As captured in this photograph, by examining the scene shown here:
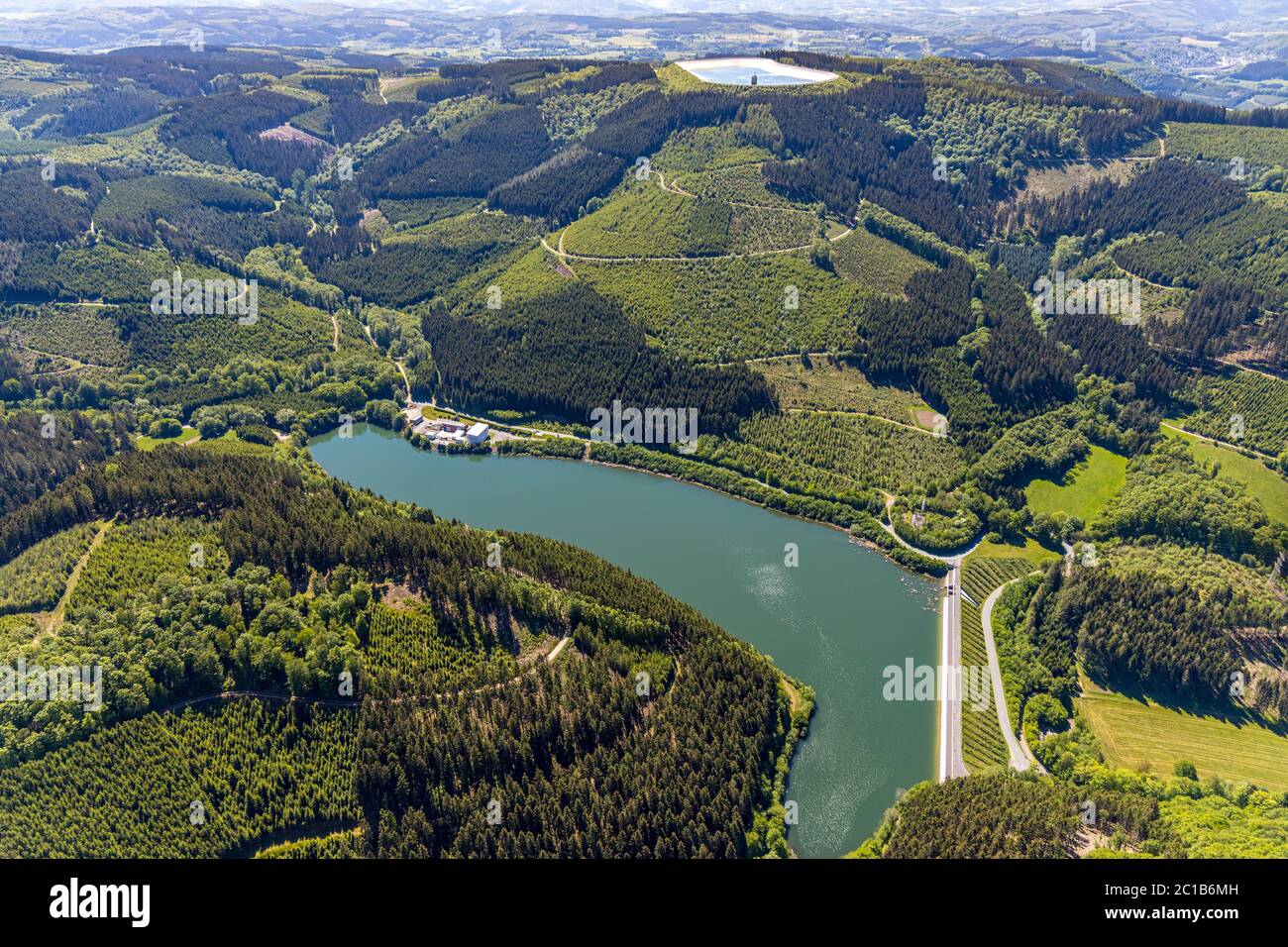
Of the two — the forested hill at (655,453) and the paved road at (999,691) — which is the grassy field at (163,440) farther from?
the paved road at (999,691)

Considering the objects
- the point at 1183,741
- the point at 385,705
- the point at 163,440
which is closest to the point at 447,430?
the point at 163,440

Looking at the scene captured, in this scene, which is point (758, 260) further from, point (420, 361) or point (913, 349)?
point (420, 361)

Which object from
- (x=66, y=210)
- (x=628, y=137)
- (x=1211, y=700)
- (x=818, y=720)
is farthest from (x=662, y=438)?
(x=66, y=210)

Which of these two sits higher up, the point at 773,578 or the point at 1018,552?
the point at 1018,552

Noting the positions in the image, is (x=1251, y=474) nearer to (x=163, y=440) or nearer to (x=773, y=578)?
(x=773, y=578)

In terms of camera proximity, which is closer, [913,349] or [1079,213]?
[913,349]

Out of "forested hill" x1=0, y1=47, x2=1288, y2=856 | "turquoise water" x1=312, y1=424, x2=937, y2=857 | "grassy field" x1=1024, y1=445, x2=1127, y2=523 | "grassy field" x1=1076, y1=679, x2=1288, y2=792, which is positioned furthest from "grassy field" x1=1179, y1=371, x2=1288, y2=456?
"turquoise water" x1=312, y1=424, x2=937, y2=857
